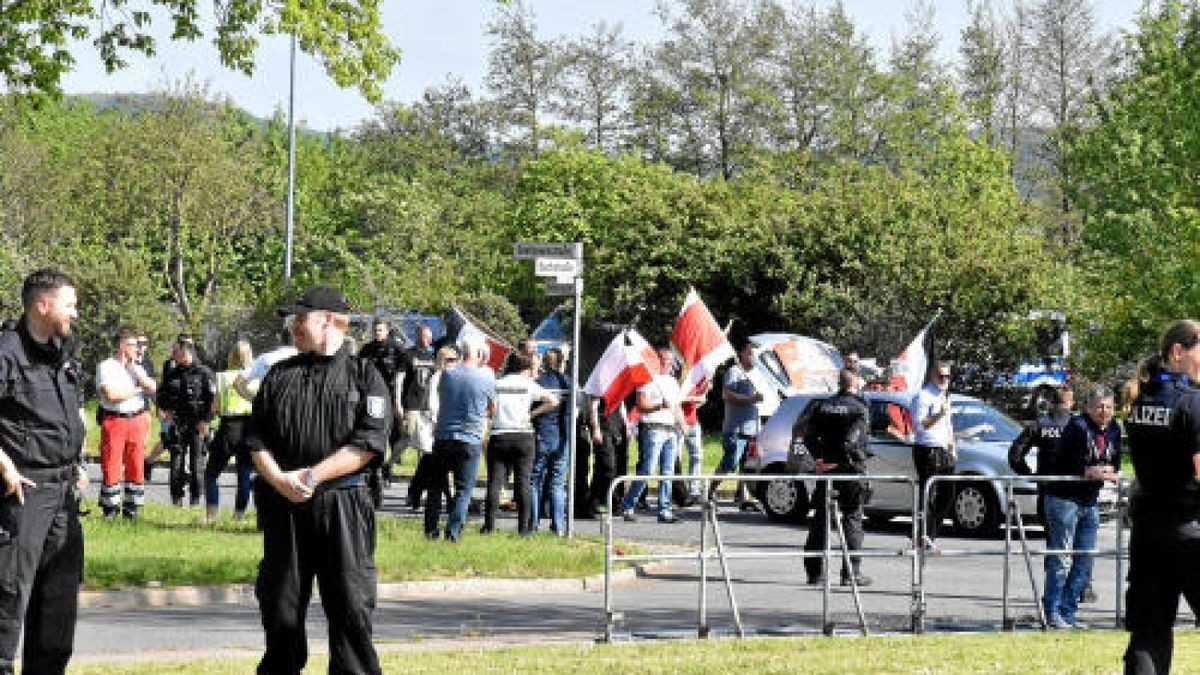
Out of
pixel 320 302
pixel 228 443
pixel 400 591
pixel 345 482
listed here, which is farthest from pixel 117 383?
pixel 345 482

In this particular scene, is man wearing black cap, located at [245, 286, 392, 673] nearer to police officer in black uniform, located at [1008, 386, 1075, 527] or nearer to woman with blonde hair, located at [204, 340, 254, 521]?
police officer in black uniform, located at [1008, 386, 1075, 527]

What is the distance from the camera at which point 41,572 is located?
8.82m

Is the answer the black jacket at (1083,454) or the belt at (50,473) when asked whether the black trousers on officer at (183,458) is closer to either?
the black jacket at (1083,454)

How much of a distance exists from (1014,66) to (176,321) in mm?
33143

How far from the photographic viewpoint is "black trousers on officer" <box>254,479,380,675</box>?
8.45 metres

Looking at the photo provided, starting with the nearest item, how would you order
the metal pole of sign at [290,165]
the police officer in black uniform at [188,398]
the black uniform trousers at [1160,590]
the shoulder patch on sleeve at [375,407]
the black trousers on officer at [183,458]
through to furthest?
1. the shoulder patch on sleeve at [375,407]
2. the black uniform trousers at [1160,590]
3. the police officer in black uniform at [188,398]
4. the black trousers on officer at [183,458]
5. the metal pole of sign at [290,165]


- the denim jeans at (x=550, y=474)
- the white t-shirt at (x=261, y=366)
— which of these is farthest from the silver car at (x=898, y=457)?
the white t-shirt at (x=261, y=366)

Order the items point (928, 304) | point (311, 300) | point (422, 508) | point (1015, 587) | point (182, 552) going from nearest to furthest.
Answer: point (311, 300), point (1015, 587), point (182, 552), point (422, 508), point (928, 304)

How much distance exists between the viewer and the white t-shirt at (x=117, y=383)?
18.4 meters

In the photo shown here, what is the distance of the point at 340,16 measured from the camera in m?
19.3

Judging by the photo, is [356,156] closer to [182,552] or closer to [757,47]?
[757,47]

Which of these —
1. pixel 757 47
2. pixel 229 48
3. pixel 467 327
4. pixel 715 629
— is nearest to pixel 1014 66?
pixel 757 47

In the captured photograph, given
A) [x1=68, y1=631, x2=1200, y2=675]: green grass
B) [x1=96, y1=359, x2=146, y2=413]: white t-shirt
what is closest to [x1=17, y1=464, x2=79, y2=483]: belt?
[x1=68, y1=631, x2=1200, y2=675]: green grass

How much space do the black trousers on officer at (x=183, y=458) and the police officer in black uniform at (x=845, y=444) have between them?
24.9 ft
